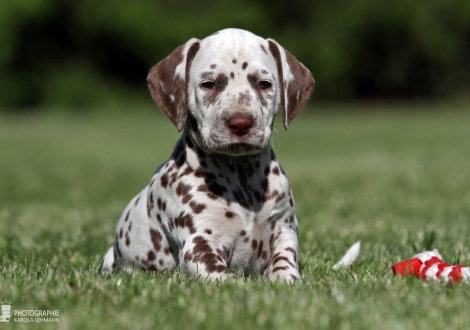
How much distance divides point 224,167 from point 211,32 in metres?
51.0

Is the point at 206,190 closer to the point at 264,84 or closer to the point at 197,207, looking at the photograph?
the point at 197,207

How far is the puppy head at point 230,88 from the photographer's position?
4.73m

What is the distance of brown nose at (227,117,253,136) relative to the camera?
4656mm

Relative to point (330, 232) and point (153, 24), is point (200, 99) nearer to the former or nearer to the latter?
point (330, 232)

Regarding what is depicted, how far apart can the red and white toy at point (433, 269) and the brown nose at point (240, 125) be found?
1488 millimetres

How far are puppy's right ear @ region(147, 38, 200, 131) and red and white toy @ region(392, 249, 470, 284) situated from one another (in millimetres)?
1884

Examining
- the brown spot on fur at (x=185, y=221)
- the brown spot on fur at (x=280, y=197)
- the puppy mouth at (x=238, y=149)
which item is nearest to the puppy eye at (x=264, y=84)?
the puppy mouth at (x=238, y=149)

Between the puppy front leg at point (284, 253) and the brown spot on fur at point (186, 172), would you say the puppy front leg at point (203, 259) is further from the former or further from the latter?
the brown spot on fur at point (186, 172)

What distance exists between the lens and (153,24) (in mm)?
55188

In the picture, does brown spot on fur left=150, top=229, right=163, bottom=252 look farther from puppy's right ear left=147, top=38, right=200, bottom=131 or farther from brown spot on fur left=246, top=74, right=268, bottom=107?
brown spot on fur left=246, top=74, right=268, bottom=107

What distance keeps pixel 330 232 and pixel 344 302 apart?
418 centimetres

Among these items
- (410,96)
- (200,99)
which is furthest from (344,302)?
(410,96)

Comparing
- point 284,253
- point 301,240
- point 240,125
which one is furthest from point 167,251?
point 301,240

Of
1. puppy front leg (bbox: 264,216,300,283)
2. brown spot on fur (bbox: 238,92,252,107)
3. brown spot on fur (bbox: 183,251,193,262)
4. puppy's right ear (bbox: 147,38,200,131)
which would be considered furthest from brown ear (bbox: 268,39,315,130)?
brown spot on fur (bbox: 183,251,193,262)
